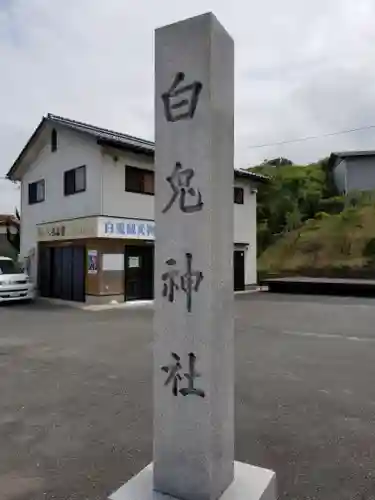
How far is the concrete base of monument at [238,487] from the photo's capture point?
212 cm

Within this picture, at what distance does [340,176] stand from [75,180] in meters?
18.8

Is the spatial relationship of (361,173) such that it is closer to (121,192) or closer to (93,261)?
(121,192)

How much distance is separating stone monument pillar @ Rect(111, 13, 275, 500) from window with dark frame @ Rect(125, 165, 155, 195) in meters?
12.2

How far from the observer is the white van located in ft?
46.2

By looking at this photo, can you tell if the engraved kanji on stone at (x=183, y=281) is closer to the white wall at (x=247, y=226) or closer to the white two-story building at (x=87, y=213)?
the white two-story building at (x=87, y=213)

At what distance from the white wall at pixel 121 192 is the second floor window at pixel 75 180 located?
3.66ft

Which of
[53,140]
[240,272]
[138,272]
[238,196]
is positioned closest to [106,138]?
[53,140]

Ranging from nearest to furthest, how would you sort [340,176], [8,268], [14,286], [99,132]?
[14,286]
[99,132]
[8,268]
[340,176]

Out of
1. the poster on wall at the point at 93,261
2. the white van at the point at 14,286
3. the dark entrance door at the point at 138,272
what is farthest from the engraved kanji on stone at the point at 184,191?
the white van at the point at 14,286

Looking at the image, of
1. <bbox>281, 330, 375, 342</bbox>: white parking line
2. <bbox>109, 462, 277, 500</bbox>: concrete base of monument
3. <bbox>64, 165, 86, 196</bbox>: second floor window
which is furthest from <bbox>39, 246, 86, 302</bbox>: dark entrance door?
<bbox>109, 462, 277, 500</bbox>: concrete base of monument

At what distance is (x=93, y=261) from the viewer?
44.6 ft

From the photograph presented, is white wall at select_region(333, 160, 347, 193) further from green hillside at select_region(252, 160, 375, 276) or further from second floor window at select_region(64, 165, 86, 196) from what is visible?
second floor window at select_region(64, 165, 86, 196)

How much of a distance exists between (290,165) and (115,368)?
1056 inches

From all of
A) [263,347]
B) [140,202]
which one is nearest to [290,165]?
[140,202]
